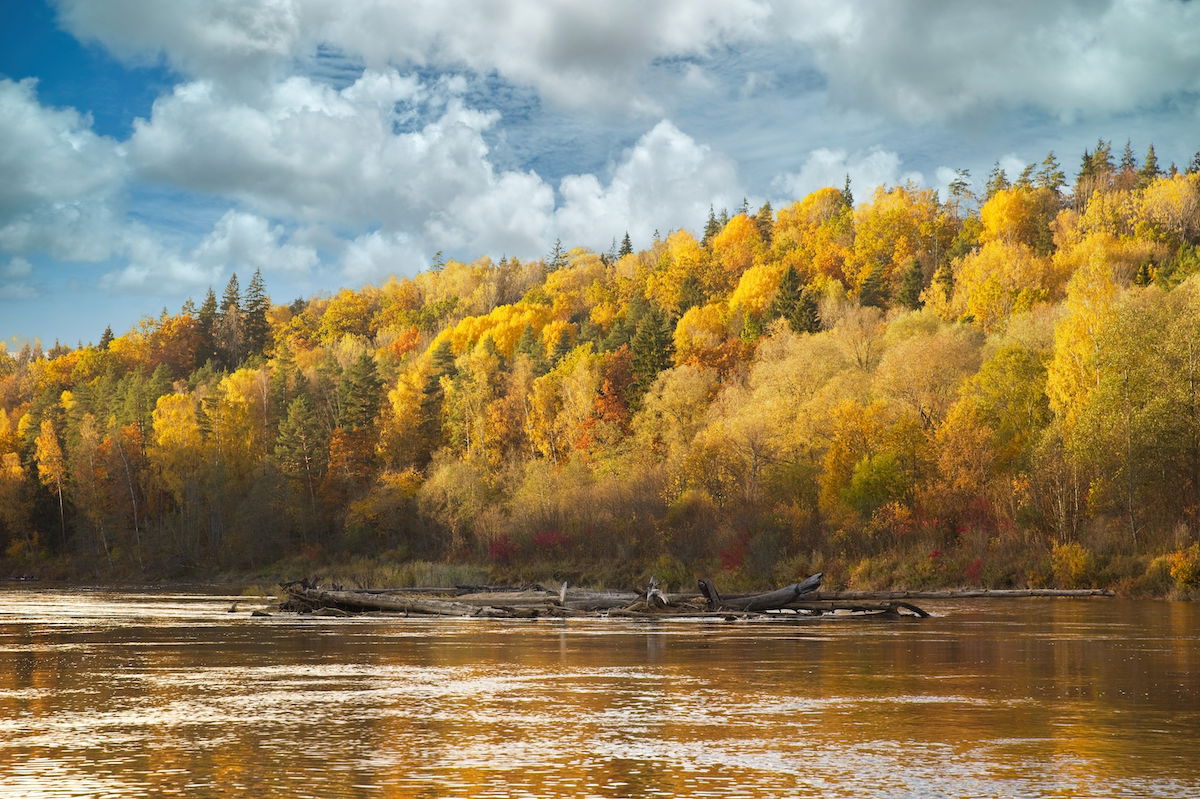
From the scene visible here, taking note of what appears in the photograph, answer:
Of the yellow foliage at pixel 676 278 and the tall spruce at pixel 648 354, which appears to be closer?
the tall spruce at pixel 648 354

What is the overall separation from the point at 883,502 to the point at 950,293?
194 feet

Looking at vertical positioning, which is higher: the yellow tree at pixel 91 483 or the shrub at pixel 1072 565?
the yellow tree at pixel 91 483

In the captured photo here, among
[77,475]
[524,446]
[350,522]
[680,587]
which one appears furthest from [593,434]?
[77,475]

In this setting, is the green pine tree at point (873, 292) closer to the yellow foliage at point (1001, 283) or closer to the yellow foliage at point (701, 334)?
the yellow foliage at point (1001, 283)

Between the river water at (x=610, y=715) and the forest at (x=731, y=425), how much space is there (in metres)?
28.3

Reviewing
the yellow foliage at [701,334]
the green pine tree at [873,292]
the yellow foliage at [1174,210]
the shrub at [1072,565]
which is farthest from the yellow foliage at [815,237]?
the shrub at [1072,565]

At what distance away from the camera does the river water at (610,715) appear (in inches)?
511

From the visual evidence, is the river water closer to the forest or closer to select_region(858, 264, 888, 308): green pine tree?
the forest

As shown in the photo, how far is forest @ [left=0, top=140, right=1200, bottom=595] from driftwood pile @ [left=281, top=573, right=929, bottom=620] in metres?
16.1

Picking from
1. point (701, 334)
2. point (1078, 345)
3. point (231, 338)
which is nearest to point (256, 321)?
point (231, 338)

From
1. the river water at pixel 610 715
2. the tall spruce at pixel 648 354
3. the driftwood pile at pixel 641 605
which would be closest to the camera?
the river water at pixel 610 715

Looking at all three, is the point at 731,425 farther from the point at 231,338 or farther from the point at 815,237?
the point at 231,338

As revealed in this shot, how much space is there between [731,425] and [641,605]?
38.9 metres

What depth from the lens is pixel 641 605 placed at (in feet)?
140
